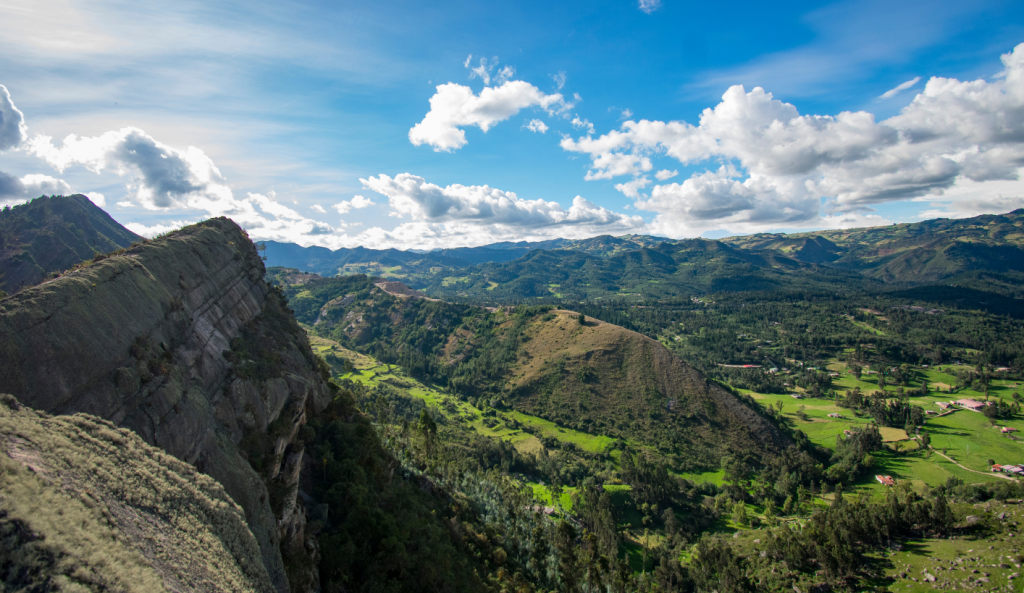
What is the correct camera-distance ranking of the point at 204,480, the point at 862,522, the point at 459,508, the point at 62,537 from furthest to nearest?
the point at 862,522, the point at 459,508, the point at 204,480, the point at 62,537

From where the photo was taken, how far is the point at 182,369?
31203 millimetres

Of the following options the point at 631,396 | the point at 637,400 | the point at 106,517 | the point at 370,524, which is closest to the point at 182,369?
the point at 106,517

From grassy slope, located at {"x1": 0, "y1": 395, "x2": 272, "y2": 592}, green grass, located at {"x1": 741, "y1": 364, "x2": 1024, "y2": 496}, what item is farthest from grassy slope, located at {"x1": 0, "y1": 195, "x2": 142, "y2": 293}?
green grass, located at {"x1": 741, "y1": 364, "x2": 1024, "y2": 496}

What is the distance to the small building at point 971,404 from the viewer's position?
175 metres

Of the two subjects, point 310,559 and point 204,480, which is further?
point 310,559

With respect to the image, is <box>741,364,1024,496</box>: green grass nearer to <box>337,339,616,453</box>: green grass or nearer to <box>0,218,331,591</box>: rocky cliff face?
<box>337,339,616,453</box>: green grass

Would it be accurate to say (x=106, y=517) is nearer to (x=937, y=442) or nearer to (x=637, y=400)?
(x=637, y=400)

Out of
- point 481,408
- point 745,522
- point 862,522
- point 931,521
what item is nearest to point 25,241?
point 481,408

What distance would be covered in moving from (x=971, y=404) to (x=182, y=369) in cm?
29197

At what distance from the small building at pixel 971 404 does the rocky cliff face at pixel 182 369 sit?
275403 mm

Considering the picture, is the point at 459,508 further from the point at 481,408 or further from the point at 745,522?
the point at 481,408

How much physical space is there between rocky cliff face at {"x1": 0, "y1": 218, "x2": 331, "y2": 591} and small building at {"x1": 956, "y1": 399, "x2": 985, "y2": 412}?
275403mm

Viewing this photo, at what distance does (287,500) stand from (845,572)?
10770 cm

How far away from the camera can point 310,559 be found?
33062mm
